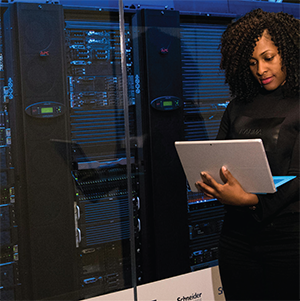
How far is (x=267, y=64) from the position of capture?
147 centimetres

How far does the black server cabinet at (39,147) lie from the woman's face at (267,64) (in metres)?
1.10

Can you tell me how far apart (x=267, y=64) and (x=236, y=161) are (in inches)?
18.8

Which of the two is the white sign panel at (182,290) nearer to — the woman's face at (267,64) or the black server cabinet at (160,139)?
the black server cabinet at (160,139)

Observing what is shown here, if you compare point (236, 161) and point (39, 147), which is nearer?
point (236, 161)

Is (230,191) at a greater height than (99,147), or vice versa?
(99,147)

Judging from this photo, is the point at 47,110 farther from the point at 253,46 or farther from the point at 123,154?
the point at 253,46

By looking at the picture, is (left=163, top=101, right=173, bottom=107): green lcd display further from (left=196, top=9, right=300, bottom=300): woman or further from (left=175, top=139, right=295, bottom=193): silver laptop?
(left=175, top=139, right=295, bottom=193): silver laptop

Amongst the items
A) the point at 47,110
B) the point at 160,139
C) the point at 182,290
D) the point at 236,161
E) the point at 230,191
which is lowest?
the point at 182,290

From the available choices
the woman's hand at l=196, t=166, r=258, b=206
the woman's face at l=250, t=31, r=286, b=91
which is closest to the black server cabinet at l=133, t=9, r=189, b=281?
the woman's face at l=250, t=31, r=286, b=91

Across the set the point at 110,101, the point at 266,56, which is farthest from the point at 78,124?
the point at 266,56

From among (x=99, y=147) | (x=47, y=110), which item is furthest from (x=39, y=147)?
(x=99, y=147)

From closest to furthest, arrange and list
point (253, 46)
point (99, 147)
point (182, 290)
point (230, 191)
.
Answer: point (230, 191), point (253, 46), point (99, 147), point (182, 290)

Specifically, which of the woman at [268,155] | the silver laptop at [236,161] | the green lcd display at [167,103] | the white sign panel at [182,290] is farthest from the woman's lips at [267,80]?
the white sign panel at [182,290]

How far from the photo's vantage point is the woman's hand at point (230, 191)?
1.26m
